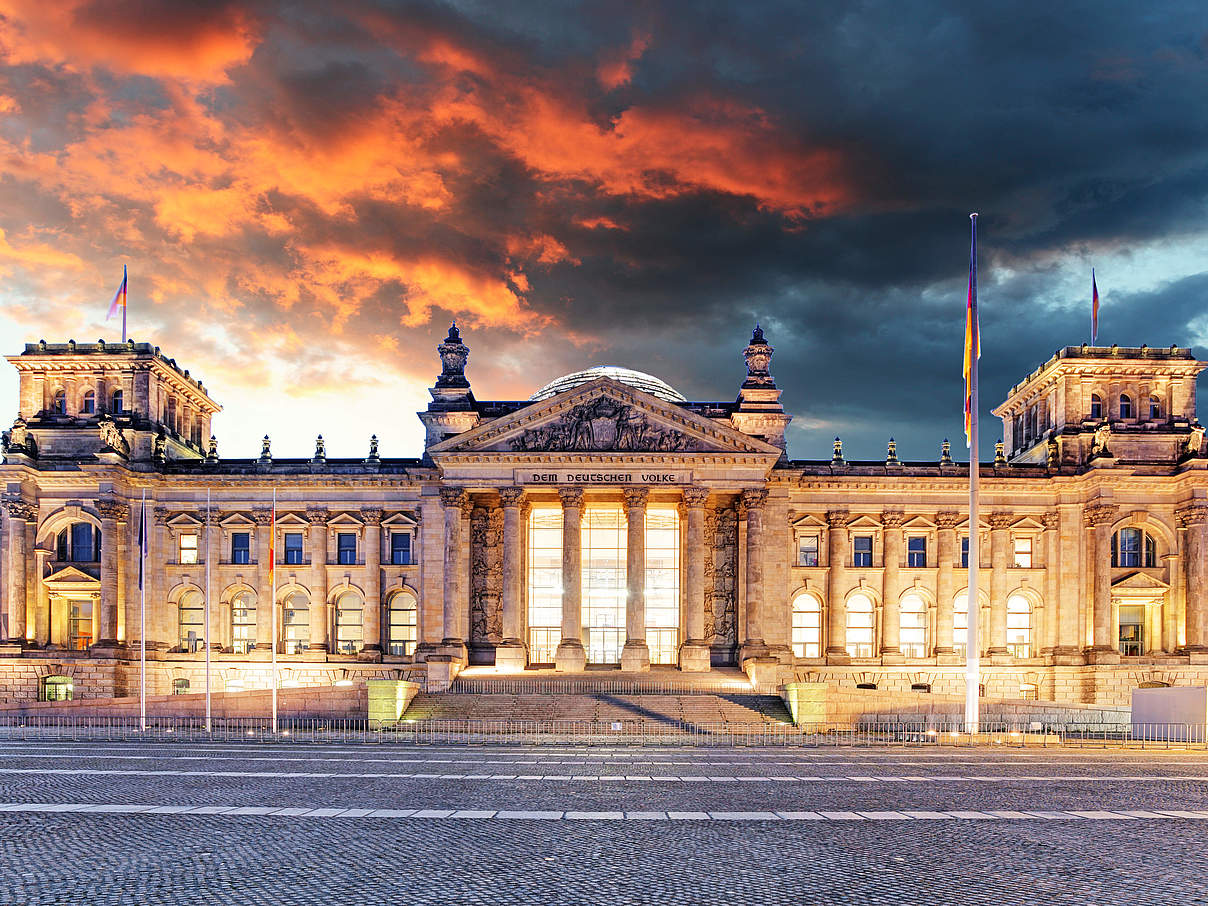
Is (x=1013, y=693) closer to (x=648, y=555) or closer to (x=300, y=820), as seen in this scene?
(x=648, y=555)

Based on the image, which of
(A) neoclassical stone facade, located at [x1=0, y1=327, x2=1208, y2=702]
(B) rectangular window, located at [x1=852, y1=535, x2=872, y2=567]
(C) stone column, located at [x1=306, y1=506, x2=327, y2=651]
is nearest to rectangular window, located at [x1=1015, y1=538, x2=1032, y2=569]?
(A) neoclassical stone facade, located at [x1=0, y1=327, x2=1208, y2=702]

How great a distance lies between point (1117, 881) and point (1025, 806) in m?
6.45

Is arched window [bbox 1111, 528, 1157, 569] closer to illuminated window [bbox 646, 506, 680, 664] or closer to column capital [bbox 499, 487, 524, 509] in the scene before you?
illuminated window [bbox 646, 506, 680, 664]

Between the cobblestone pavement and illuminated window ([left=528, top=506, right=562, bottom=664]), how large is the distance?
3060cm

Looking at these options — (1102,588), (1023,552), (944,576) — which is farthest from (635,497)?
(1102,588)

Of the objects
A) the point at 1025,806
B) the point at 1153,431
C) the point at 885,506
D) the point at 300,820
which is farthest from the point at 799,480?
the point at 300,820

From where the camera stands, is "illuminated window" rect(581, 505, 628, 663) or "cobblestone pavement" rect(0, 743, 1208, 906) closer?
"cobblestone pavement" rect(0, 743, 1208, 906)

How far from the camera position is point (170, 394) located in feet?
216

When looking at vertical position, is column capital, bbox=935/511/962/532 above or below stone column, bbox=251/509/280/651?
above

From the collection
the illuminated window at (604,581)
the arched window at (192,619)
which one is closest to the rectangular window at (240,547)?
the arched window at (192,619)

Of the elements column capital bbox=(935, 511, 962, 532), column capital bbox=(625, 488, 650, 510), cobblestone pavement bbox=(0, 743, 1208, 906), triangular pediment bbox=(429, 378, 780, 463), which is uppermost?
triangular pediment bbox=(429, 378, 780, 463)

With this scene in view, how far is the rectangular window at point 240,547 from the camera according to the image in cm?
6156

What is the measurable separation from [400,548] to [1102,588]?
42809mm

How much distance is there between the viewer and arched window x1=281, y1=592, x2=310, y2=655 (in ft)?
202
